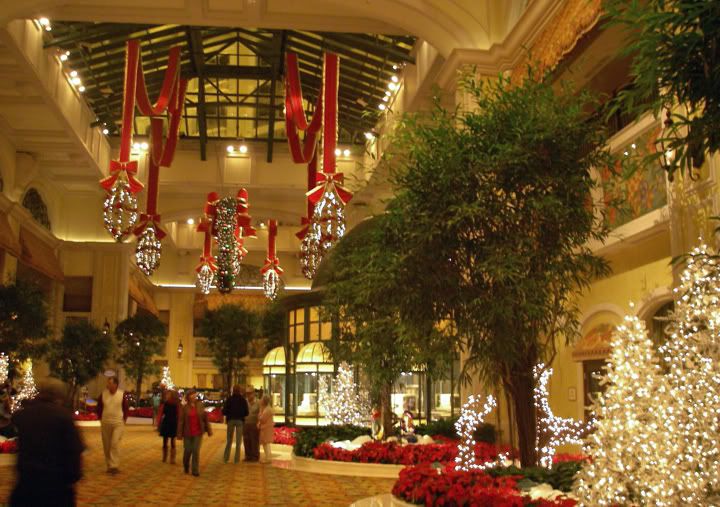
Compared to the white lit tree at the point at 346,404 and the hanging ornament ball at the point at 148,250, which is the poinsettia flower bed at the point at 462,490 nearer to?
the white lit tree at the point at 346,404

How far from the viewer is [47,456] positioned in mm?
4371

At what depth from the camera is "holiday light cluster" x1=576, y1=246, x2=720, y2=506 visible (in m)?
5.02

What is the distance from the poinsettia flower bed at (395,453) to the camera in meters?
11.8

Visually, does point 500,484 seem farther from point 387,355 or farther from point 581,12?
point 387,355

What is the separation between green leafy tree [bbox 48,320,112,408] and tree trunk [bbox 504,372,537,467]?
713 inches

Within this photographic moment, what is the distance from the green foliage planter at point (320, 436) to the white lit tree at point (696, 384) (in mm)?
8377

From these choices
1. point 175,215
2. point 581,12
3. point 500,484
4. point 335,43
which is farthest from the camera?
point 175,215

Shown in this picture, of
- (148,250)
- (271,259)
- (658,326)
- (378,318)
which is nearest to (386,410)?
(378,318)

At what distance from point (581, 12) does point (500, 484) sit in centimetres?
572

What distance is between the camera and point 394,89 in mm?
19234

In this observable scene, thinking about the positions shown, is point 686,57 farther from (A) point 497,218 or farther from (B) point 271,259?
(B) point 271,259

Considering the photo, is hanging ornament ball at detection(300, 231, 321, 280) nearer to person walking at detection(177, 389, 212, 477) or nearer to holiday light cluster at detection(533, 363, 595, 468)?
person walking at detection(177, 389, 212, 477)

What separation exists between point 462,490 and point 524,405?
1.25 metres

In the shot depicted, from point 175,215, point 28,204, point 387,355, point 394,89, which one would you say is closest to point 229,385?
point 175,215
